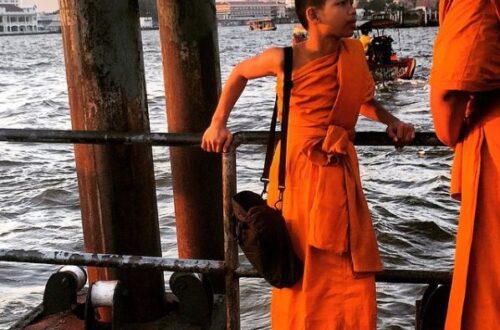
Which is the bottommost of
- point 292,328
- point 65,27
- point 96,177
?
point 292,328

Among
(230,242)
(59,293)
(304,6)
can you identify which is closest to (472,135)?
(304,6)

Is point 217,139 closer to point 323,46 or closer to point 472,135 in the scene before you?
point 323,46

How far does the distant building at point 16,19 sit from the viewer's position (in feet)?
573

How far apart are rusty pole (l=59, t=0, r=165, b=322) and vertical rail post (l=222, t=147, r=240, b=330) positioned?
0.81m

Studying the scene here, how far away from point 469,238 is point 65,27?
222 centimetres

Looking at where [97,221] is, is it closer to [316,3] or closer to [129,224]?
[129,224]

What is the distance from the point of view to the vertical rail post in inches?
130

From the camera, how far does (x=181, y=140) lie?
3.28 metres

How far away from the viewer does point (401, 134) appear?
3.07 metres

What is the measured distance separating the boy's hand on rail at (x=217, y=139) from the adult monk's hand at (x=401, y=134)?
0.63 m

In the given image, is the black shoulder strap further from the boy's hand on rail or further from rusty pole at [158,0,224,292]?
rusty pole at [158,0,224,292]

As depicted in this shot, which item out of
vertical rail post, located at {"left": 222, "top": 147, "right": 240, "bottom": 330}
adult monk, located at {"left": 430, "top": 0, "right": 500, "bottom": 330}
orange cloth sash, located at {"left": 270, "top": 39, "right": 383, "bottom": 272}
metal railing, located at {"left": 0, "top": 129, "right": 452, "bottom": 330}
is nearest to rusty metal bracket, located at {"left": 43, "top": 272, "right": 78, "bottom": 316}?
metal railing, located at {"left": 0, "top": 129, "right": 452, "bottom": 330}

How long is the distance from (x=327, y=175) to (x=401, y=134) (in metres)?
0.35

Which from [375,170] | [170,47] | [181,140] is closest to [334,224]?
[181,140]
